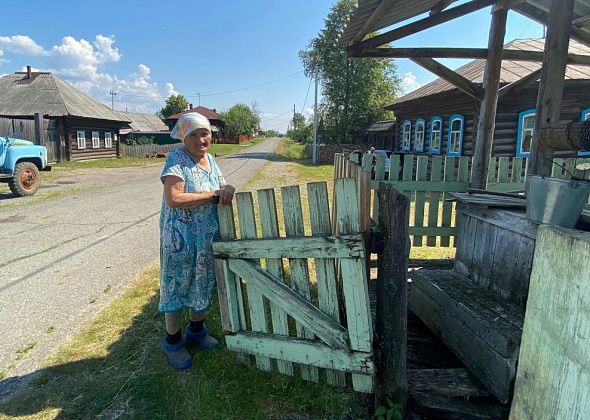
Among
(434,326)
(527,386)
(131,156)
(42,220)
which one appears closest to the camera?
(527,386)

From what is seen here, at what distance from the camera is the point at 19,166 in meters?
10.5

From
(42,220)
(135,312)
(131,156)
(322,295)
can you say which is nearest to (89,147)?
(131,156)

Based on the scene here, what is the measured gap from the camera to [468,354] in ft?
7.86

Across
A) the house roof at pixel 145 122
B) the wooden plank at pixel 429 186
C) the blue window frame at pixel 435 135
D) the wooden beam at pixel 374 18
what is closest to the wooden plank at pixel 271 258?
the wooden beam at pixel 374 18

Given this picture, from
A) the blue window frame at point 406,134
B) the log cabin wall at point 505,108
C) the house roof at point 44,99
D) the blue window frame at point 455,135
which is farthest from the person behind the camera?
the house roof at point 44,99

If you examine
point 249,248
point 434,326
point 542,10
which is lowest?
point 434,326

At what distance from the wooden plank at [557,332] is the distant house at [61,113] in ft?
78.3

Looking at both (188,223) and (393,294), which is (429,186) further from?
(188,223)

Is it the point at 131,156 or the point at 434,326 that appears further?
the point at 131,156

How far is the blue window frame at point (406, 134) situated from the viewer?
784 inches

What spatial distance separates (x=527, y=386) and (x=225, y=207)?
186 cm

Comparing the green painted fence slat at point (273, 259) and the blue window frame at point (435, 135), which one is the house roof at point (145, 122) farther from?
the green painted fence slat at point (273, 259)

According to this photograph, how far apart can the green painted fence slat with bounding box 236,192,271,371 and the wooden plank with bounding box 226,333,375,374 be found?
0.28 feet

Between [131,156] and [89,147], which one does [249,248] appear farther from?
[131,156]
